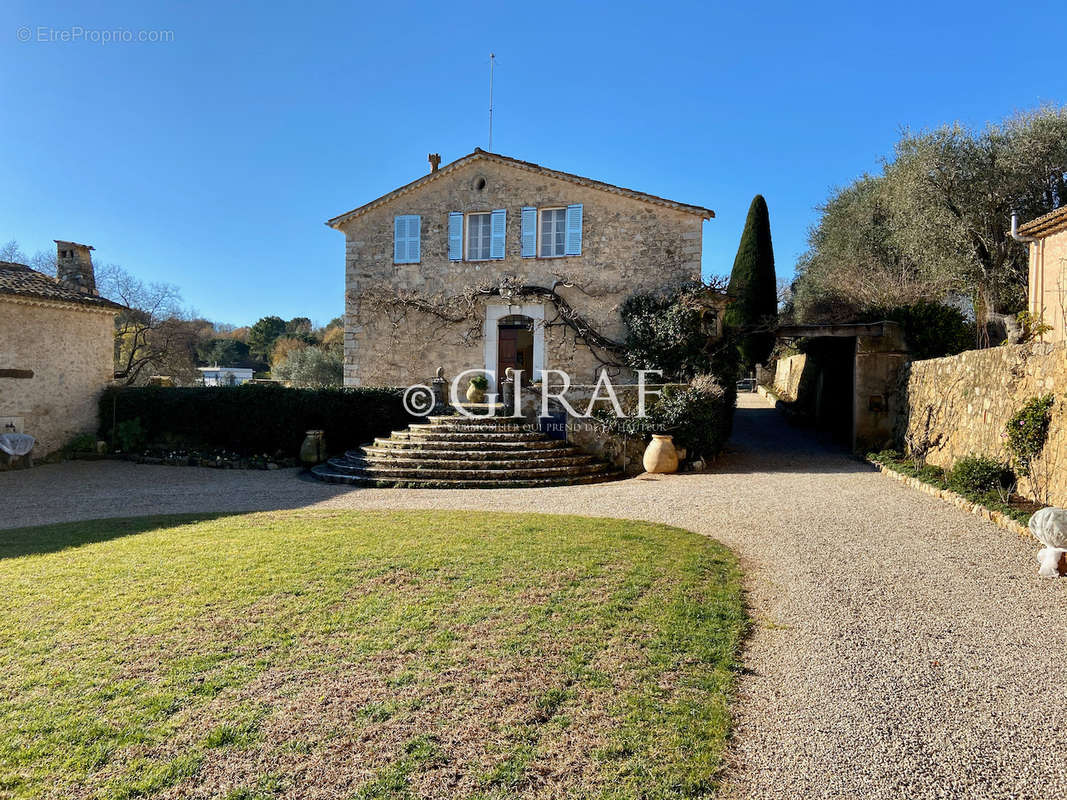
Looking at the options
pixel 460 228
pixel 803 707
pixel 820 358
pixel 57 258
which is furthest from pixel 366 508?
pixel 820 358

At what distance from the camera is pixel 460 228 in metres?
17.2

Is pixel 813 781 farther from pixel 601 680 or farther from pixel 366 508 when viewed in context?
pixel 366 508

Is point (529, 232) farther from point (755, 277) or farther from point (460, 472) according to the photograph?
point (755, 277)

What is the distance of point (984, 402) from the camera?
912 centimetres

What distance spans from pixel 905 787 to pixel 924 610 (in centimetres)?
247

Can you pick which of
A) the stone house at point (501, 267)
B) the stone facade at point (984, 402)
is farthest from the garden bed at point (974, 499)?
the stone house at point (501, 267)

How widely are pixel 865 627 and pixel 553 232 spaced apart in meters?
13.7

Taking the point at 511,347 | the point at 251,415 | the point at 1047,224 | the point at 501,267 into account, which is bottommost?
the point at 251,415

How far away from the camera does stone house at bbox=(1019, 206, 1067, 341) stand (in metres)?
10.7

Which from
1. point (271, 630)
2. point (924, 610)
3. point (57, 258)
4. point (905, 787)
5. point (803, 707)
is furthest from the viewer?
point (57, 258)

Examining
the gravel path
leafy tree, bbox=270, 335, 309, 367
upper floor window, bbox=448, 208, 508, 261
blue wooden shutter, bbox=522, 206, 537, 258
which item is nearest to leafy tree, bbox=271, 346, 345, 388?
leafy tree, bbox=270, 335, 309, 367

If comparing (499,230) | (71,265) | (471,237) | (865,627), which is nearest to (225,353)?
(71,265)

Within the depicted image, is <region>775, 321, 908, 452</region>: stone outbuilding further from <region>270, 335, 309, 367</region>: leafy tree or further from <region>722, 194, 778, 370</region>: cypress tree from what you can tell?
<region>270, 335, 309, 367</region>: leafy tree

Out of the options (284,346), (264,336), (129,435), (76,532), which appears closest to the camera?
(76,532)
